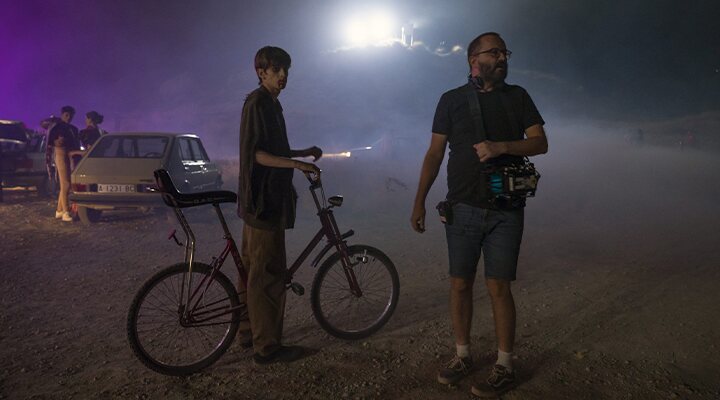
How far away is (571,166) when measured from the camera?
19.9 m

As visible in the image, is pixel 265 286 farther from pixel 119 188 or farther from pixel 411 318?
pixel 119 188

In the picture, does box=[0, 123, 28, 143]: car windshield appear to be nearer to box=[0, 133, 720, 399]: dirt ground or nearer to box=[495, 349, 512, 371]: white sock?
box=[0, 133, 720, 399]: dirt ground

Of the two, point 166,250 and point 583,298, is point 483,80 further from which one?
point 166,250

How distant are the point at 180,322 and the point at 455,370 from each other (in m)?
1.89

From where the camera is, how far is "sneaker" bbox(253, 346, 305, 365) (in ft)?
10.2

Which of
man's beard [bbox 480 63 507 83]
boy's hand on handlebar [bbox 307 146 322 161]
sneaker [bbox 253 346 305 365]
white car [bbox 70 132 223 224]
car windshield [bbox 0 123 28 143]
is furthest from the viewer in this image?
car windshield [bbox 0 123 28 143]

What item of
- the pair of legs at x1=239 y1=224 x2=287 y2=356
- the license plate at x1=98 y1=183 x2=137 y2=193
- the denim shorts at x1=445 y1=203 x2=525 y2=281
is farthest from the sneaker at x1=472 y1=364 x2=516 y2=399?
the license plate at x1=98 y1=183 x2=137 y2=193

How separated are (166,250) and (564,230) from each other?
275 inches

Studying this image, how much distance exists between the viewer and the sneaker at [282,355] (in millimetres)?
3109

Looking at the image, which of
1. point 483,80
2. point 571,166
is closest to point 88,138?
point 483,80

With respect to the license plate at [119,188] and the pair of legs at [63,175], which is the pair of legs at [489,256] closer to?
the license plate at [119,188]

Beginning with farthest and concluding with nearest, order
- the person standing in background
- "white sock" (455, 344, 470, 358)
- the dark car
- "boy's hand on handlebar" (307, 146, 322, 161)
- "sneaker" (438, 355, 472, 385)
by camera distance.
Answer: the dark car → the person standing in background → "boy's hand on handlebar" (307, 146, 322, 161) → "white sock" (455, 344, 470, 358) → "sneaker" (438, 355, 472, 385)

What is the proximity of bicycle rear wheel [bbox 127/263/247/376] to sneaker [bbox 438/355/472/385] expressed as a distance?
58.6 inches

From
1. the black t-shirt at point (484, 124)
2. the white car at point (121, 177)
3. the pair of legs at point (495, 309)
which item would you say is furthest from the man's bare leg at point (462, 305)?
the white car at point (121, 177)
